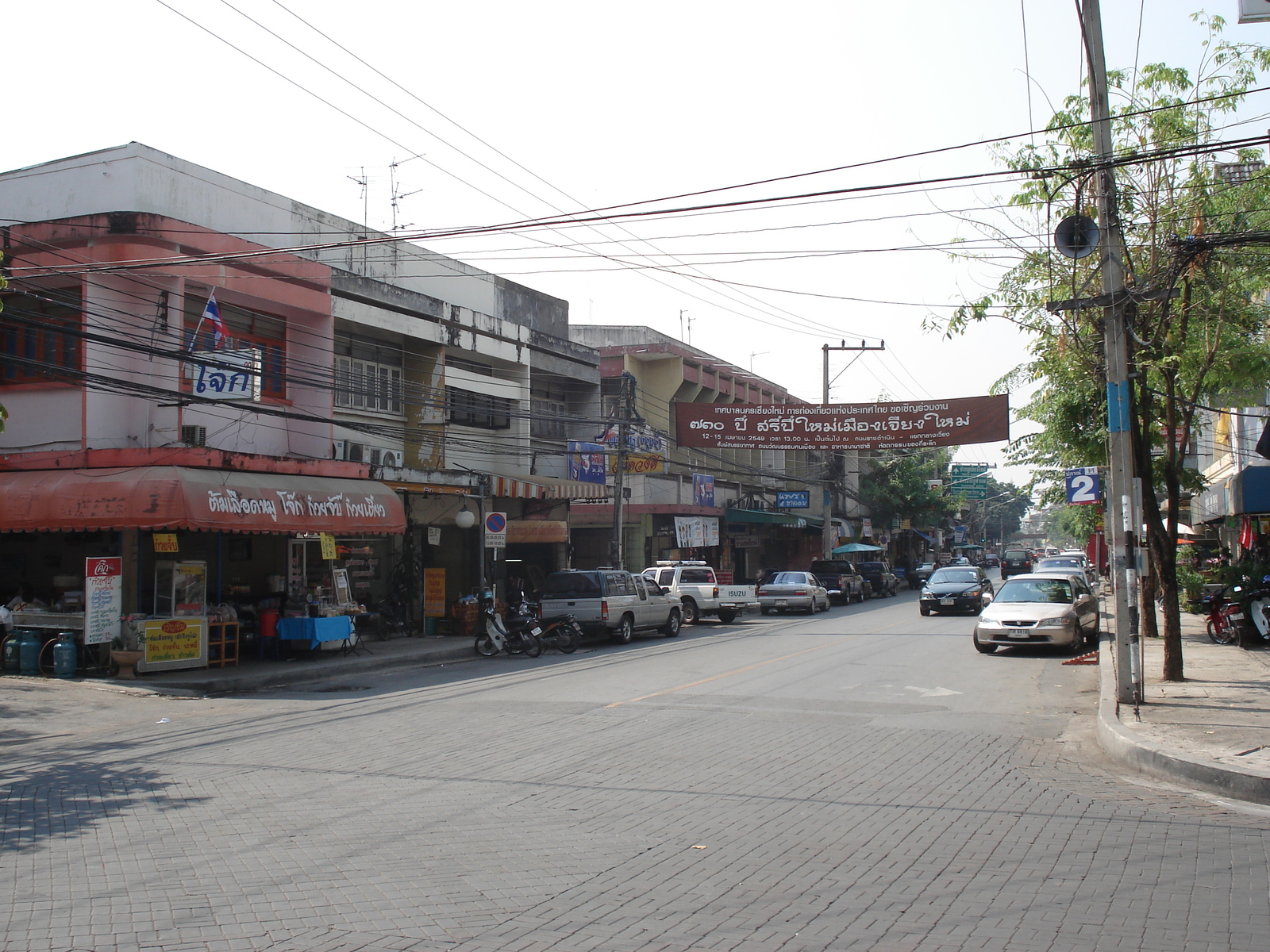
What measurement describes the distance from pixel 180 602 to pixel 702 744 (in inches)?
440

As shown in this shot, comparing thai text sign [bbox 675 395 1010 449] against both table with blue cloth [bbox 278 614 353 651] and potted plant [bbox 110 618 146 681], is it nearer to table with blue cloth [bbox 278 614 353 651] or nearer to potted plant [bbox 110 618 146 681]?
table with blue cloth [bbox 278 614 353 651]

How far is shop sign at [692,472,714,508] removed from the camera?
131 ft

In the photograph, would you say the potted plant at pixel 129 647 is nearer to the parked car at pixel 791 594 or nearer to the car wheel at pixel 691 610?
the car wheel at pixel 691 610

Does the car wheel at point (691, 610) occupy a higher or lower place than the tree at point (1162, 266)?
lower

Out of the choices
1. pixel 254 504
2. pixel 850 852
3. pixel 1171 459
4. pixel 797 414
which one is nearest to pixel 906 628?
pixel 797 414

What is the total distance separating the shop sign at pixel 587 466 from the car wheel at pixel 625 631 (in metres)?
7.55

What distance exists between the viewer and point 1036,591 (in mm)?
20297

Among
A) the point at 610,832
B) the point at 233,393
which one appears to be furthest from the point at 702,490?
the point at 610,832

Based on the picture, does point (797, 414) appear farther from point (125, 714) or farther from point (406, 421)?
point (125, 714)

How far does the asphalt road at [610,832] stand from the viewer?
16.9 feet

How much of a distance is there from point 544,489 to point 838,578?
1529 centimetres

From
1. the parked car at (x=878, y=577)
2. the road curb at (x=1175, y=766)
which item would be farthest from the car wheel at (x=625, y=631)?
the parked car at (x=878, y=577)

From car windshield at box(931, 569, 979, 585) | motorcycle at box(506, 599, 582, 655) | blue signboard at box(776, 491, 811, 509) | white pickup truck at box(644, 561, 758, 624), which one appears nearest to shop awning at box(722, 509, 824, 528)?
blue signboard at box(776, 491, 811, 509)

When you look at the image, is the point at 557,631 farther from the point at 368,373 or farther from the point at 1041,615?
the point at 1041,615
